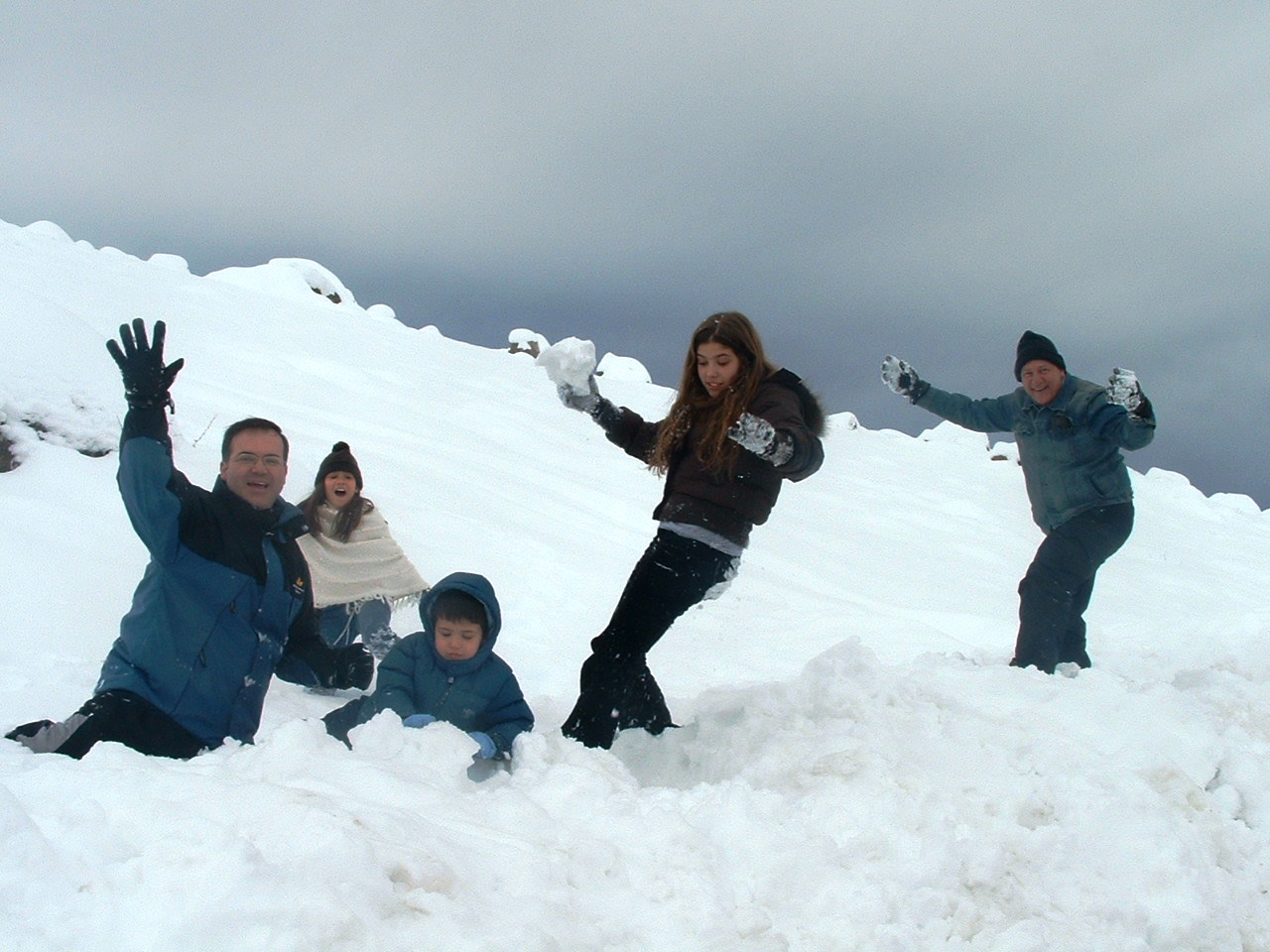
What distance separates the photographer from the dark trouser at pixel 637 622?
A: 332 cm

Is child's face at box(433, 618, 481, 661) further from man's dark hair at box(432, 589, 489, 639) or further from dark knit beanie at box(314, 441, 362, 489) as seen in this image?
dark knit beanie at box(314, 441, 362, 489)

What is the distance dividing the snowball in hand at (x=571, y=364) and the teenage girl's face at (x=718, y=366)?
58 cm

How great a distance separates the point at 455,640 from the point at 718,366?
148cm

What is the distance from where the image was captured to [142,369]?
8.99ft

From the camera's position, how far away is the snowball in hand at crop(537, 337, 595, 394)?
12.5 ft

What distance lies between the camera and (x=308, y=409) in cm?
1133

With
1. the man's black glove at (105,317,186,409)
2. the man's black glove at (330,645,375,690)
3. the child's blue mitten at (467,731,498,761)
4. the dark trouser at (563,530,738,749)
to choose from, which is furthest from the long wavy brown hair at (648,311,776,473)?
the man's black glove at (105,317,186,409)

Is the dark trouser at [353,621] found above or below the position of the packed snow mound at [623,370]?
below

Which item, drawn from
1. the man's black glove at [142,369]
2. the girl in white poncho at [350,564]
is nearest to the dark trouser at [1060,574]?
the girl in white poncho at [350,564]

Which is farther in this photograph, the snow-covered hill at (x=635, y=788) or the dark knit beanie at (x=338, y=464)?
the dark knit beanie at (x=338, y=464)

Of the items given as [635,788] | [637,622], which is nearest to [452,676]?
[637,622]

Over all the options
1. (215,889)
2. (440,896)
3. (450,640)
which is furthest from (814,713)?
(215,889)

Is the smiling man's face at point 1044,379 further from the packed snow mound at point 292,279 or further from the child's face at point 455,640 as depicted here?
the packed snow mound at point 292,279

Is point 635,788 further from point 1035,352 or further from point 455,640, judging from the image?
point 1035,352
